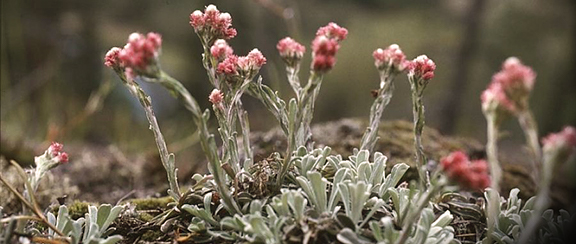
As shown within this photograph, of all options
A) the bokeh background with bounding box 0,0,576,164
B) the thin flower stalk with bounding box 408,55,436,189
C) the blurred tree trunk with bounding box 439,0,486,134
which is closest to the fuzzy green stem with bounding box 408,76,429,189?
the thin flower stalk with bounding box 408,55,436,189

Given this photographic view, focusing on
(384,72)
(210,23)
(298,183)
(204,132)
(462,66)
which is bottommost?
(298,183)

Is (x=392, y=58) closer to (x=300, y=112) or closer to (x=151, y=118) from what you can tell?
(x=300, y=112)

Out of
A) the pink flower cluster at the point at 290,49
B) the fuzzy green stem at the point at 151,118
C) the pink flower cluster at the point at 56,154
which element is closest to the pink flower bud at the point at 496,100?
the pink flower cluster at the point at 290,49

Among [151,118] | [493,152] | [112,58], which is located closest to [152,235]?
[151,118]

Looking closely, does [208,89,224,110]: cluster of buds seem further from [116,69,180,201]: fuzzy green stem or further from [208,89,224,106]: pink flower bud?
[116,69,180,201]: fuzzy green stem

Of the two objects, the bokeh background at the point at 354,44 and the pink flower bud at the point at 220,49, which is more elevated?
the bokeh background at the point at 354,44

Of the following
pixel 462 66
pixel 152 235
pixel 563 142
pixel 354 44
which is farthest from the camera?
pixel 354 44

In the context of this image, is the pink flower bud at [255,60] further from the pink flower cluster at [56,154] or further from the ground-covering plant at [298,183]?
the pink flower cluster at [56,154]
